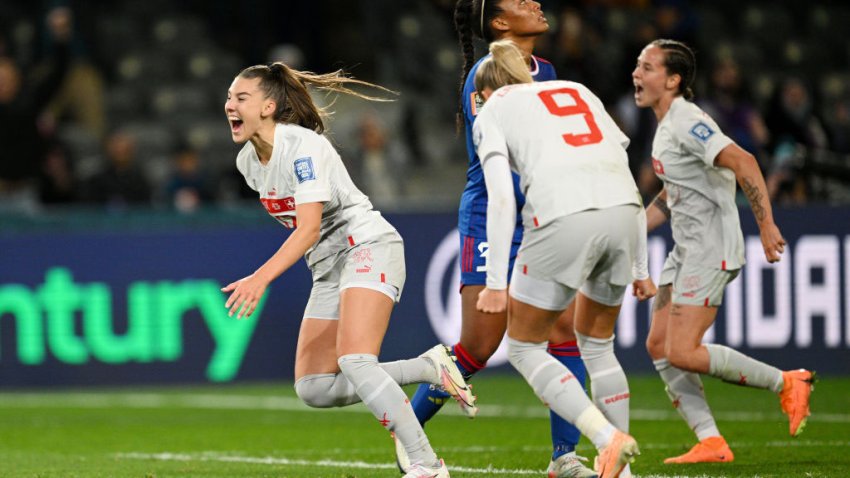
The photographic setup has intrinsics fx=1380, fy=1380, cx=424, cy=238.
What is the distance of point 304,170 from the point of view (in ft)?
19.4

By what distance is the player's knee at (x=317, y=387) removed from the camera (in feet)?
20.6

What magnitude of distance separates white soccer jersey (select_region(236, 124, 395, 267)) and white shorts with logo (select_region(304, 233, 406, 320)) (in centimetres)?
4

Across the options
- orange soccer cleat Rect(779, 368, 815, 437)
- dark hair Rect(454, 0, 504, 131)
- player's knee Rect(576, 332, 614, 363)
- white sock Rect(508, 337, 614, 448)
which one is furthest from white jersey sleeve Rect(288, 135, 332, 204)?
orange soccer cleat Rect(779, 368, 815, 437)

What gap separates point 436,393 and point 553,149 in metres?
1.60

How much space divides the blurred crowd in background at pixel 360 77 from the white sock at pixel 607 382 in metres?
6.73

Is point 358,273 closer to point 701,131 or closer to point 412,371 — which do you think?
point 412,371

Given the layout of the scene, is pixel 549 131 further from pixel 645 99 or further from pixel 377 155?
pixel 377 155

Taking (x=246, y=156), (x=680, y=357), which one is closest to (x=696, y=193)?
(x=680, y=357)

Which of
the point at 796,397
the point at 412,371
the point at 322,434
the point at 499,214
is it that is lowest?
the point at 322,434

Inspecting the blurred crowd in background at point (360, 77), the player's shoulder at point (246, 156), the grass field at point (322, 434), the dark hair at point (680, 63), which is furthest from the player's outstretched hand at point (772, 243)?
the blurred crowd in background at point (360, 77)

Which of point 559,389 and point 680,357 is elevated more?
point 559,389

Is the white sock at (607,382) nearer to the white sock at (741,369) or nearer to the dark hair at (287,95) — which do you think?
the white sock at (741,369)

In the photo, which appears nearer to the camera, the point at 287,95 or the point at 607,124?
the point at 607,124

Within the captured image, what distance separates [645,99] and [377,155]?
6864 mm
